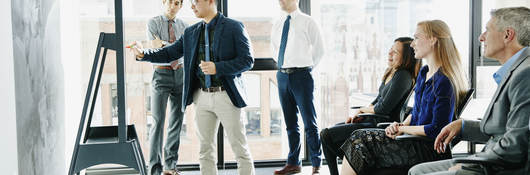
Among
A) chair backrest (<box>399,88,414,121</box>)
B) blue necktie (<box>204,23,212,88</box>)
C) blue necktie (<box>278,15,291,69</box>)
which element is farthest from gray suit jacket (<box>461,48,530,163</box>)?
blue necktie (<box>278,15,291,69</box>)

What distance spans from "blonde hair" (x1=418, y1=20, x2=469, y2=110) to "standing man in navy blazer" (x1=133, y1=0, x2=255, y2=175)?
116 cm

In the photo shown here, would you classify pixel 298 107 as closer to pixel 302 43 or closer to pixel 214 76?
pixel 302 43

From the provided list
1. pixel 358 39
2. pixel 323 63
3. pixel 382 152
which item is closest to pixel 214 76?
pixel 382 152

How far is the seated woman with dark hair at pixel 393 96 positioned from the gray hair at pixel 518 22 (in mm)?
1134

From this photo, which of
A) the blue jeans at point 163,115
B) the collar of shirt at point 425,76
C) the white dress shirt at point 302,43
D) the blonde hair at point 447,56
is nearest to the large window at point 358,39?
the white dress shirt at point 302,43

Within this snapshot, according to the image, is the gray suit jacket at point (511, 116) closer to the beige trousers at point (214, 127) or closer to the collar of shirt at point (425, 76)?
the collar of shirt at point (425, 76)

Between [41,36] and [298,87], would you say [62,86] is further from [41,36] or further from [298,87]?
[298,87]

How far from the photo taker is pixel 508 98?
1.91 metres

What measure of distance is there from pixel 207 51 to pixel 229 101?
363 mm

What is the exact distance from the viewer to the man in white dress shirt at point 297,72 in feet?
12.8

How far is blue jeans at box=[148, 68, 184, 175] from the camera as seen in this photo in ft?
12.5

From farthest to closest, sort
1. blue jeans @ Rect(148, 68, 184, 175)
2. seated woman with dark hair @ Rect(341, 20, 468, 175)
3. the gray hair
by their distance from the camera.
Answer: blue jeans @ Rect(148, 68, 184, 175), seated woman with dark hair @ Rect(341, 20, 468, 175), the gray hair

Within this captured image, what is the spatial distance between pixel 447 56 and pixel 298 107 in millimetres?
1690

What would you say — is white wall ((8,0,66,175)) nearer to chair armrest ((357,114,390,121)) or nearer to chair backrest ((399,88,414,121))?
chair armrest ((357,114,390,121))
